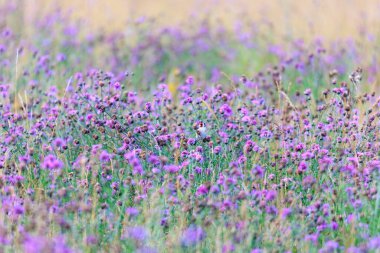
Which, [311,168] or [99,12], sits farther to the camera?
[99,12]

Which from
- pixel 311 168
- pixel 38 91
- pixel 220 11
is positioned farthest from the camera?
pixel 220 11

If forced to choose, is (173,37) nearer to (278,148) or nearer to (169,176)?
(278,148)

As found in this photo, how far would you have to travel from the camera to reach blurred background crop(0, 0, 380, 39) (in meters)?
8.25

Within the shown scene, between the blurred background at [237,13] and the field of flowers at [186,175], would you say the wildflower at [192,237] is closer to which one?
the field of flowers at [186,175]

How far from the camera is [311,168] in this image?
13.3 ft

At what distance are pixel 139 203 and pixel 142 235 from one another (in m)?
0.52

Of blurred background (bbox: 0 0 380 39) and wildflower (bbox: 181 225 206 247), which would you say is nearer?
wildflower (bbox: 181 225 206 247)

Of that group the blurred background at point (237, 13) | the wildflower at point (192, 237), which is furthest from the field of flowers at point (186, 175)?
the blurred background at point (237, 13)

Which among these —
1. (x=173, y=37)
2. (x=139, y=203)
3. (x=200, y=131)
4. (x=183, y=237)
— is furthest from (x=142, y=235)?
(x=173, y=37)

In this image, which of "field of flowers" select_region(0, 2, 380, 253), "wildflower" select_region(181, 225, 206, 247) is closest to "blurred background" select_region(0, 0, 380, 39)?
"field of flowers" select_region(0, 2, 380, 253)

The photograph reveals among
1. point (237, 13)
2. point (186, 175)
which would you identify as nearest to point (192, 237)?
point (186, 175)

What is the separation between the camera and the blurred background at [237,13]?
8250 millimetres

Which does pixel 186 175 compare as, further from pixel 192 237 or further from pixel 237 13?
pixel 237 13

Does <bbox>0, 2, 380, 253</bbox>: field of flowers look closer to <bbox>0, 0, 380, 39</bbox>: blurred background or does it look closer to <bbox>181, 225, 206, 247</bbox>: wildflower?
<bbox>181, 225, 206, 247</bbox>: wildflower
